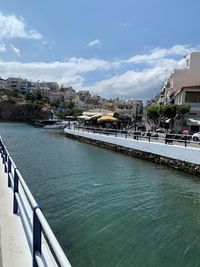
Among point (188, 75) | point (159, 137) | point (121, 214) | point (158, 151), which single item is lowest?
A: point (121, 214)

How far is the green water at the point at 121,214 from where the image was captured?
843cm

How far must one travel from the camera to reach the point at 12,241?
5.79 m

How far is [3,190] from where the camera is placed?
9.51 meters

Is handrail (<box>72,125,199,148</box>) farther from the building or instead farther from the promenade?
the building

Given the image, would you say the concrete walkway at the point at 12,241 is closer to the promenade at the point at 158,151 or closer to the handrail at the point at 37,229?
the handrail at the point at 37,229

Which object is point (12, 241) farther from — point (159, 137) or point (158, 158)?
point (159, 137)

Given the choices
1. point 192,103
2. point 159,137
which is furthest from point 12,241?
point 192,103

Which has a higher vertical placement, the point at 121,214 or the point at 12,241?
Result: the point at 12,241

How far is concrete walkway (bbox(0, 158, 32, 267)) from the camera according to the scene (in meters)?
5.02

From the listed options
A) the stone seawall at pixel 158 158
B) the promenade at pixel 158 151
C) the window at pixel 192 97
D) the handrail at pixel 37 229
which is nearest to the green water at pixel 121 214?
the stone seawall at pixel 158 158

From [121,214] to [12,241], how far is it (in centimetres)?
656

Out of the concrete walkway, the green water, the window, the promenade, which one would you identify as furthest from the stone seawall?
the concrete walkway

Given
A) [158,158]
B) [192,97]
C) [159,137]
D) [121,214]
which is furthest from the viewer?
[192,97]

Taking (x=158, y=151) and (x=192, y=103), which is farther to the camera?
(x=192, y=103)
